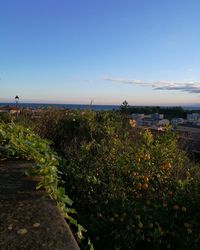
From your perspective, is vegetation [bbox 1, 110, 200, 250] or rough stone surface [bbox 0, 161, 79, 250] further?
vegetation [bbox 1, 110, 200, 250]

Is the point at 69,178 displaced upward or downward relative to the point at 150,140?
downward

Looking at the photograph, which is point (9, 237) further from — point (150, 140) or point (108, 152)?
point (150, 140)

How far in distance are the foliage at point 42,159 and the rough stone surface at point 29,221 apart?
0.12m

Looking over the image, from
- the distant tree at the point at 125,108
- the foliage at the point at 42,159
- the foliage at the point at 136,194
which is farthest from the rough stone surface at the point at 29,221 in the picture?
the distant tree at the point at 125,108

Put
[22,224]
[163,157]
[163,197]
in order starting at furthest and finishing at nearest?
1. [163,157]
2. [163,197]
3. [22,224]

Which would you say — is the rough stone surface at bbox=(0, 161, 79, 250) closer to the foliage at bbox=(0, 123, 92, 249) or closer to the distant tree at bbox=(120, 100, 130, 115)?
the foliage at bbox=(0, 123, 92, 249)

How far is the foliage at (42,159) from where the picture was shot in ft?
10.8

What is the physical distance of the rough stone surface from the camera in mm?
2258

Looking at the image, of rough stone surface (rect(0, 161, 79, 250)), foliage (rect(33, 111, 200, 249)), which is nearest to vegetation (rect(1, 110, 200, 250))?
foliage (rect(33, 111, 200, 249))

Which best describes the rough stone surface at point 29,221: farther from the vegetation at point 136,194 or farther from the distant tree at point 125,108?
the distant tree at point 125,108

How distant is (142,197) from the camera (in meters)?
4.69

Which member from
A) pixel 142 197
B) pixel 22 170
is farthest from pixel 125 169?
pixel 22 170

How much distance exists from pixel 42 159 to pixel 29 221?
1239 mm

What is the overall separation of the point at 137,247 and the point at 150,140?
2.81 m
